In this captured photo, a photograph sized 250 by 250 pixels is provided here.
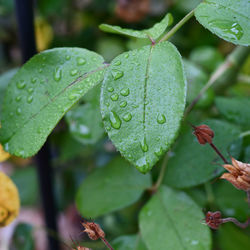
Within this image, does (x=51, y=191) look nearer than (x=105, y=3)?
Yes

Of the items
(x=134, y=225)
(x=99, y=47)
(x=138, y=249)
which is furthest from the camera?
(x=99, y=47)

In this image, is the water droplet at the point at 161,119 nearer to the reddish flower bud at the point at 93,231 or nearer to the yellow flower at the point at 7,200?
the reddish flower bud at the point at 93,231

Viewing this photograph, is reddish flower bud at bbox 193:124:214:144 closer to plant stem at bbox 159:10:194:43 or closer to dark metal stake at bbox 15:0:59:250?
plant stem at bbox 159:10:194:43

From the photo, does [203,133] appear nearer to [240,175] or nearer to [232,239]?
[240,175]

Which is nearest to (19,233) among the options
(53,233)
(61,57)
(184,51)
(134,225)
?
(53,233)

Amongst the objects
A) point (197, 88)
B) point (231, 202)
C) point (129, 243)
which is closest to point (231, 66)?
point (197, 88)

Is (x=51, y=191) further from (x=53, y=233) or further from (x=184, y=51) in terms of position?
(x=184, y=51)

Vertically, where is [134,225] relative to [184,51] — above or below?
below
